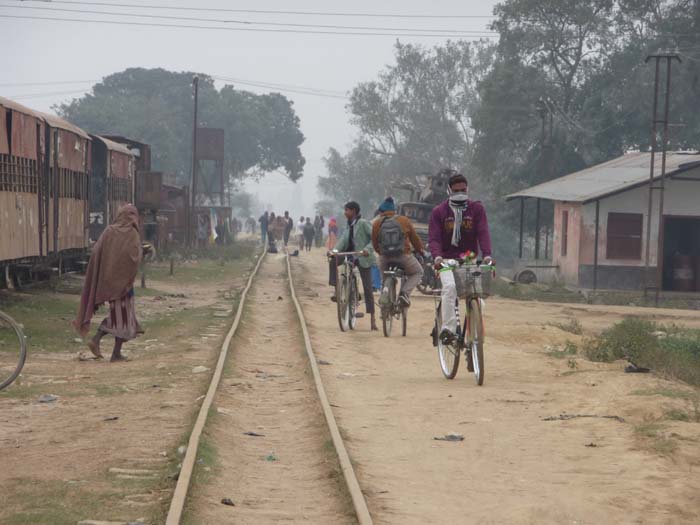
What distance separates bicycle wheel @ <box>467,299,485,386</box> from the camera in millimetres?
10375

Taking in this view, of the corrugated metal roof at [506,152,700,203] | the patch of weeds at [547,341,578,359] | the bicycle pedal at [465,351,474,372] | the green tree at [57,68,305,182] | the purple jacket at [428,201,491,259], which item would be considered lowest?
the patch of weeds at [547,341,578,359]

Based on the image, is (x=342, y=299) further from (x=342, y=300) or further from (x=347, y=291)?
(x=347, y=291)

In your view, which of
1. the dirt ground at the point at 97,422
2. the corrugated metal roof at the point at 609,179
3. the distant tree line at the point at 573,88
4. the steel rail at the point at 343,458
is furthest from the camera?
the distant tree line at the point at 573,88

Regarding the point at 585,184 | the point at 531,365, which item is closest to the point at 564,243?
the point at 585,184

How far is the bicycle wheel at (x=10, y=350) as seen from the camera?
9.93 metres

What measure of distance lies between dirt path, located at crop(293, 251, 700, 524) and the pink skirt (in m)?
2.20

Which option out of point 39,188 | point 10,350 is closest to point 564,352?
point 10,350

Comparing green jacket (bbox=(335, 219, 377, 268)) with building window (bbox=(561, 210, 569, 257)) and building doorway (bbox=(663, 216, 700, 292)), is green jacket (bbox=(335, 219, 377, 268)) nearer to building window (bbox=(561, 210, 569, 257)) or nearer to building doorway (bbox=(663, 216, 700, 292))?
building doorway (bbox=(663, 216, 700, 292))

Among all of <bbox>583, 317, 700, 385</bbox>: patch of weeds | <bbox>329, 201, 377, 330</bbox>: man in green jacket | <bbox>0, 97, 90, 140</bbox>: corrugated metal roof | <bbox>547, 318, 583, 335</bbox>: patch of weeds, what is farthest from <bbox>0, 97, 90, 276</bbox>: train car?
<bbox>547, 318, 583, 335</bbox>: patch of weeds

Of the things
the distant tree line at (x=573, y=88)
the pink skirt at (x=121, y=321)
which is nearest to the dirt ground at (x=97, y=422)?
the pink skirt at (x=121, y=321)

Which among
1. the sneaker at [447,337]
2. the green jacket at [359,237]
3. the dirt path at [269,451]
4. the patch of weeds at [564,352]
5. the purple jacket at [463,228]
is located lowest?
the patch of weeds at [564,352]

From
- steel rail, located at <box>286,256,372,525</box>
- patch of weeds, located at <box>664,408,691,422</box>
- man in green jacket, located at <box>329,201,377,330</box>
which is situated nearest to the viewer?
steel rail, located at <box>286,256,372,525</box>

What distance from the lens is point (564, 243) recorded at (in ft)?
126

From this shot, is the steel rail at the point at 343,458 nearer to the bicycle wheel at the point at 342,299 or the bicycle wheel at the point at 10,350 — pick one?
the bicycle wheel at the point at 10,350
